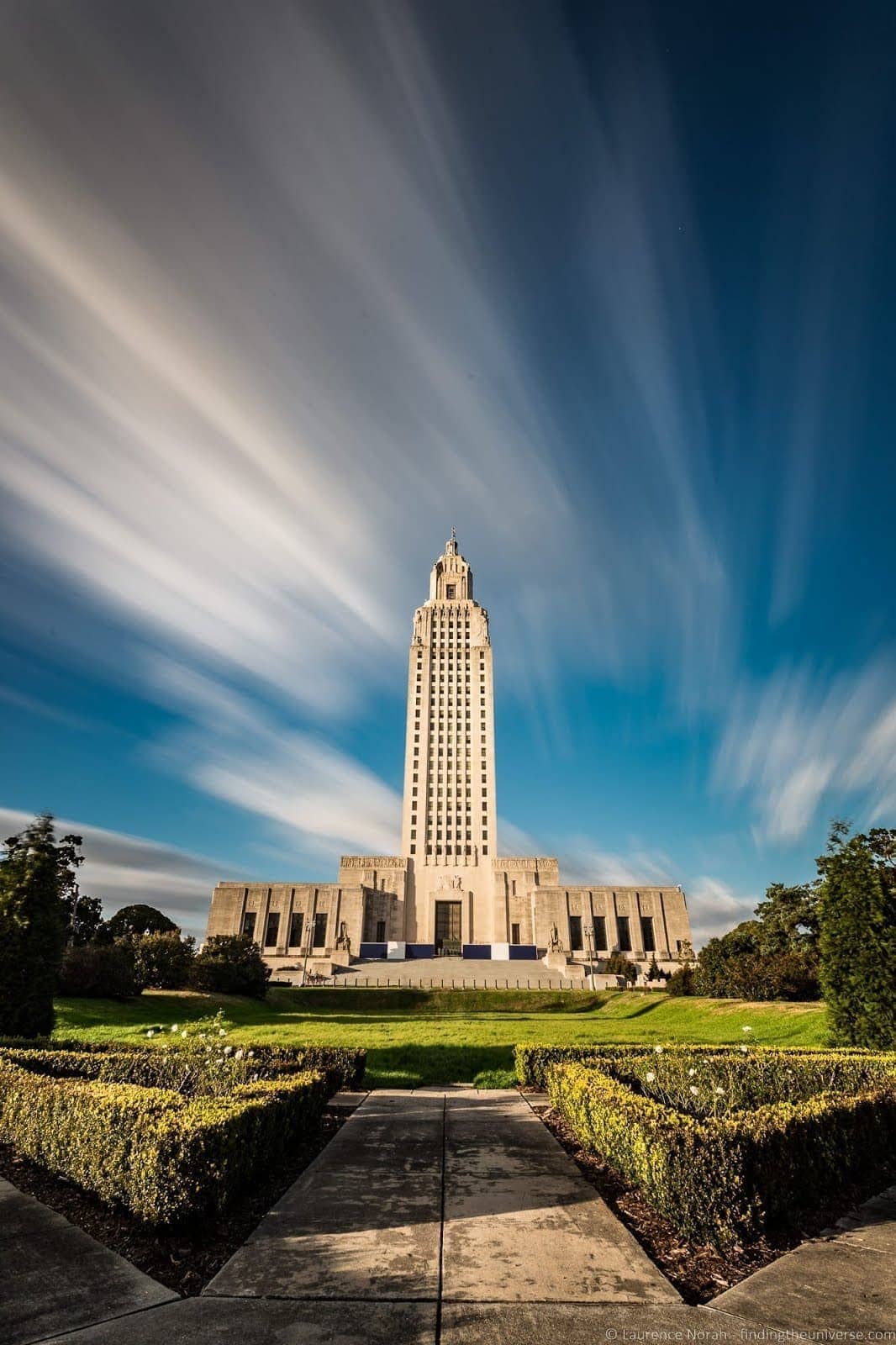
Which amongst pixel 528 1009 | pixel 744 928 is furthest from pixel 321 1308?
pixel 744 928

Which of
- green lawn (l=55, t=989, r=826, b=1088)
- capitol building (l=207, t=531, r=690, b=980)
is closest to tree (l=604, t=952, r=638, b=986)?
capitol building (l=207, t=531, r=690, b=980)

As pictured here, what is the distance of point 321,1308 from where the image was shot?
4246mm

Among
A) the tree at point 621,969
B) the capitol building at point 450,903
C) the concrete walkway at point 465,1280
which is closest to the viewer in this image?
the concrete walkway at point 465,1280

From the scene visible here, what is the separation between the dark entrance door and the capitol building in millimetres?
123

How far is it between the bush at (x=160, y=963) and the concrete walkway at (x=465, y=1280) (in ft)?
112

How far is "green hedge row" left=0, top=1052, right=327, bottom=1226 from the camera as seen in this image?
5.58 meters

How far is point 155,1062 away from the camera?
33.3 ft

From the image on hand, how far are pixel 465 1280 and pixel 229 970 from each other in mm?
37206

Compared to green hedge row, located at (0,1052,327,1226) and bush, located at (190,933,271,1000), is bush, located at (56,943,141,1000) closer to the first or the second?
bush, located at (190,933,271,1000)

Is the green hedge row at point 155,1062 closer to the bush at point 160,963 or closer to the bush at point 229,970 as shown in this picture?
the bush at point 160,963

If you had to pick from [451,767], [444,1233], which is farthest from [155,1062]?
[451,767]

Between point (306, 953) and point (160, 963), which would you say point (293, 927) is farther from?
point (160, 963)

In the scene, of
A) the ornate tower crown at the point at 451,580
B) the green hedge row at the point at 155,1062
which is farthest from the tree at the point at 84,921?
the ornate tower crown at the point at 451,580

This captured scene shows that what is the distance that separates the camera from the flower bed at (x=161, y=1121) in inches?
222
